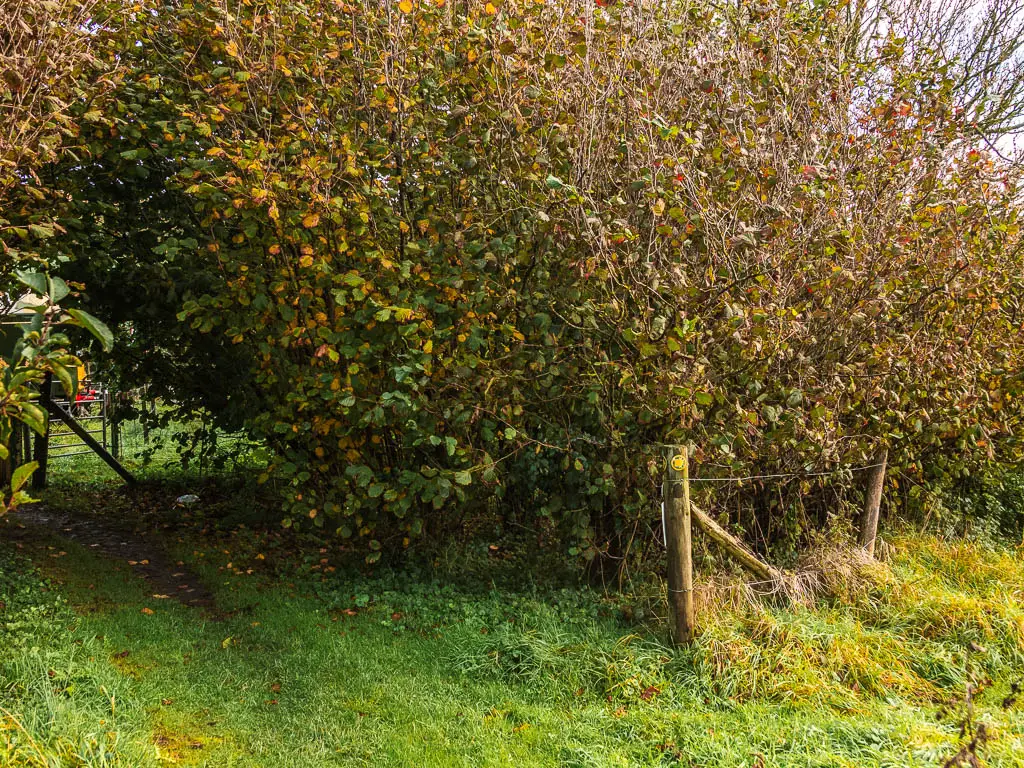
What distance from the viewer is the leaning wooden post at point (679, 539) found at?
4.34 metres

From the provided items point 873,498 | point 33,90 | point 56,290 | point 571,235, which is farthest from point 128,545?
point 873,498

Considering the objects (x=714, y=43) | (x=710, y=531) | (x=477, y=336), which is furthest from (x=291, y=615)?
(x=714, y=43)

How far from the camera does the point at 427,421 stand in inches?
204

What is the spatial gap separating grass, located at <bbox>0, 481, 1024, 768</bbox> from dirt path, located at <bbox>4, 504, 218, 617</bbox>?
35 centimetres

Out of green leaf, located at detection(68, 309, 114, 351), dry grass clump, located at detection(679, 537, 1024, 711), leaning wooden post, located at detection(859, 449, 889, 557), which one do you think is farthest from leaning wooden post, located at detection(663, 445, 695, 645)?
green leaf, located at detection(68, 309, 114, 351)

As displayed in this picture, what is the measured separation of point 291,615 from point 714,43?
16.5 ft

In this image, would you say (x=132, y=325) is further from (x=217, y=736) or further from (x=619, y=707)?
(x=619, y=707)

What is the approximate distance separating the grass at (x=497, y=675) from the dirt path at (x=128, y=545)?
0.35 m

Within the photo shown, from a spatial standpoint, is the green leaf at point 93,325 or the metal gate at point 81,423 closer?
the green leaf at point 93,325

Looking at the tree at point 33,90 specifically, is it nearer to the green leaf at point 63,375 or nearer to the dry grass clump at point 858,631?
the green leaf at point 63,375

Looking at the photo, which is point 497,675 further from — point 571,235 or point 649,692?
point 571,235

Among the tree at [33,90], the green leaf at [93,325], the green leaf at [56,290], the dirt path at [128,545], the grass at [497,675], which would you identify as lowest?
the dirt path at [128,545]

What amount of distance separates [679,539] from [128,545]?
5564 millimetres

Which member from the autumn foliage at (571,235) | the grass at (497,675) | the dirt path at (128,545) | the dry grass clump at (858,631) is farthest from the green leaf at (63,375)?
the dirt path at (128,545)
